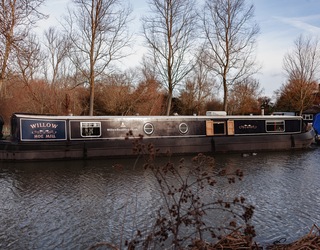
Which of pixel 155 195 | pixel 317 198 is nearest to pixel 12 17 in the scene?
pixel 155 195

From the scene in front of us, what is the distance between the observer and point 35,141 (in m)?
17.0

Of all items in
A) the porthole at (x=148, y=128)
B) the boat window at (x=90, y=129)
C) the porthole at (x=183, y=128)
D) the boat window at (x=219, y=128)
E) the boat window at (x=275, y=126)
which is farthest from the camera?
the boat window at (x=275, y=126)

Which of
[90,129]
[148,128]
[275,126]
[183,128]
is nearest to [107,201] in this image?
[90,129]

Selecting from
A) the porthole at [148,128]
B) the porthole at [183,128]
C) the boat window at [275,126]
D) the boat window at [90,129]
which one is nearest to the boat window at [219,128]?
the porthole at [183,128]

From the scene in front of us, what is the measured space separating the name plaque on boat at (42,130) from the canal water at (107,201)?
145 cm

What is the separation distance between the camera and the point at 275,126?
22.1 meters

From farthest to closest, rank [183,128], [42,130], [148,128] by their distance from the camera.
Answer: [183,128] < [148,128] < [42,130]

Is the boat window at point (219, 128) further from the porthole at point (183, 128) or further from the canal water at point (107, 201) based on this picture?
the canal water at point (107, 201)

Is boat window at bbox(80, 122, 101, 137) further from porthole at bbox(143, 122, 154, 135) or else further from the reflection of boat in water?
porthole at bbox(143, 122, 154, 135)

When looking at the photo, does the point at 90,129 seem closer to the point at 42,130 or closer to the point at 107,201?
the point at 42,130

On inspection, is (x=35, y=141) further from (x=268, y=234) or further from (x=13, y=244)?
(x=268, y=234)

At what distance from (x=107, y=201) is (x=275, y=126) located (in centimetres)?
1515

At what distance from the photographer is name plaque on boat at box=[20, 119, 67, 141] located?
16750mm

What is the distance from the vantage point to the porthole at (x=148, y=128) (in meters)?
19.2
